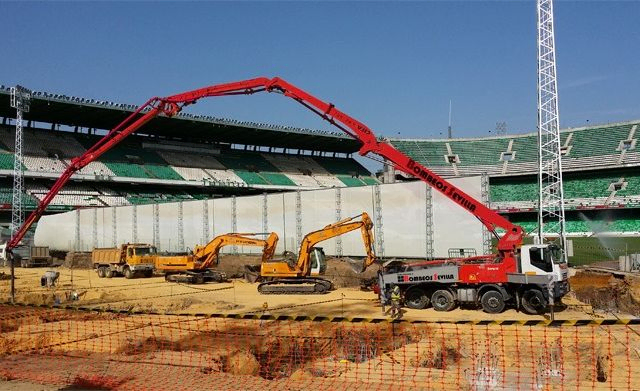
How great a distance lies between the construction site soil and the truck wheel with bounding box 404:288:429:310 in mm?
351

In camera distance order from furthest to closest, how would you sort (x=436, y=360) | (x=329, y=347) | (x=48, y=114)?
1. (x=48, y=114)
2. (x=329, y=347)
3. (x=436, y=360)

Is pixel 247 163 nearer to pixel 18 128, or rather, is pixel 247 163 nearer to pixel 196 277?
pixel 18 128

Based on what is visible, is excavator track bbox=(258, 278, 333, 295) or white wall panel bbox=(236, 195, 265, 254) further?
white wall panel bbox=(236, 195, 265, 254)

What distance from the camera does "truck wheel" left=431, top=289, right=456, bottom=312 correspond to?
1827 centimetres

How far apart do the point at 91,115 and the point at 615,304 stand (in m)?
55.6

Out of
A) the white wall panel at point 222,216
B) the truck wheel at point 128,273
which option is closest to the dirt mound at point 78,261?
the truck wheel at point 128,273

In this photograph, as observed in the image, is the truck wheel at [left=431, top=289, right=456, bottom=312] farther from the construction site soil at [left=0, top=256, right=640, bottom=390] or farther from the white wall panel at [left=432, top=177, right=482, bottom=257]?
the white wall panel at [left=432, top=177, right=482, bottom=257]

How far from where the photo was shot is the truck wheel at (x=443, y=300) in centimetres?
1827

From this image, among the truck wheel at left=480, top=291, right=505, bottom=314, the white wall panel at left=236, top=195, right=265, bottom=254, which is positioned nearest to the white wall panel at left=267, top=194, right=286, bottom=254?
the white wall panel at left=236, top=195, right=265, bottom=254

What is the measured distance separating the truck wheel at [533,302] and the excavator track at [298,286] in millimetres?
9162

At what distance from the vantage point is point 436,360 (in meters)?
12.5

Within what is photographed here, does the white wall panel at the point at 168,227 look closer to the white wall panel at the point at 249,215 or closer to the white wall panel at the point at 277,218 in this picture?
the white wall panel at the point at 249,215

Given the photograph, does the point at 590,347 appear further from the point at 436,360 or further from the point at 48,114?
the point at 48,114

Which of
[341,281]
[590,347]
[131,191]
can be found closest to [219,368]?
[590,347]
